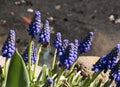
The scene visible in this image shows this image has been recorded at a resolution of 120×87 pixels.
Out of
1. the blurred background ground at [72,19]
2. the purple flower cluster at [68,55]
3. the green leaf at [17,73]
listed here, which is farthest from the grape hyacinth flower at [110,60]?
the blurred background ground at [72,19]

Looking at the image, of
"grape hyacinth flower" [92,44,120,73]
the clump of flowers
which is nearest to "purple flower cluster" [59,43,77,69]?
the clump of flowers

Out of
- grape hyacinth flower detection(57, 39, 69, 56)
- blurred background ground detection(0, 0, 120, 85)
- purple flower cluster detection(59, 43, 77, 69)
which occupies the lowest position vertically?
blurred background ground detection(0, 0, 120, 85)

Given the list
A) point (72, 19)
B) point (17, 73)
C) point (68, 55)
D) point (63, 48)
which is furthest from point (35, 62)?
point (72, 19)

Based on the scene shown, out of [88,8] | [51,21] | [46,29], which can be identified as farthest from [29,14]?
[46,29]

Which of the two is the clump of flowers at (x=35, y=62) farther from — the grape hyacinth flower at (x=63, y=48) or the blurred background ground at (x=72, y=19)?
the blurred background ground at (x=72, y=19)

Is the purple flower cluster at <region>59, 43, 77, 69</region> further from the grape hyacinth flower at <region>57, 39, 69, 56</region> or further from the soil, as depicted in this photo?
the soil

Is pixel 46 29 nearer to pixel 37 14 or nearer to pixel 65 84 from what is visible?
pixel 37 14
